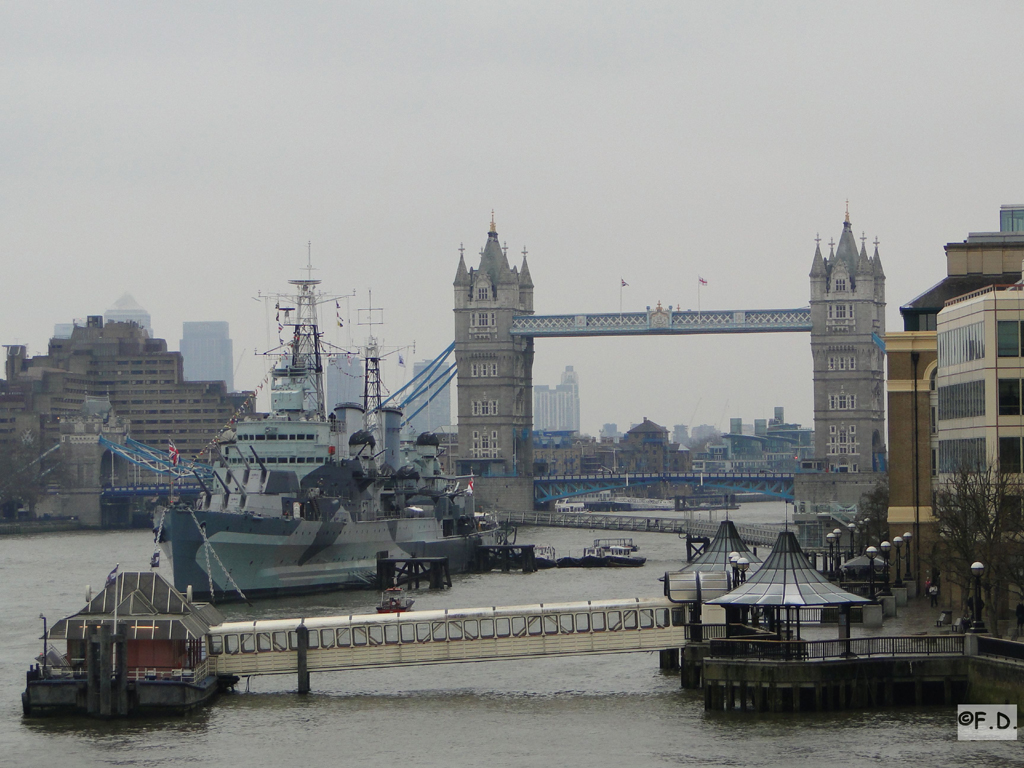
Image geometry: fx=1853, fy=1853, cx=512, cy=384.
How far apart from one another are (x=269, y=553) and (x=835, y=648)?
3555 cm

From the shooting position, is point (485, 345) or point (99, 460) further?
point (99, 460)

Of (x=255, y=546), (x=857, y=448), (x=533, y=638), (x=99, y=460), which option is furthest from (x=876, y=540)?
(x=99, y=460)

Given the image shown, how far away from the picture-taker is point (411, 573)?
73.6m

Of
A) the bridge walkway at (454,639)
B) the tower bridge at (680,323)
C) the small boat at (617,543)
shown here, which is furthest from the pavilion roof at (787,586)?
the tower bridge at (680,323)

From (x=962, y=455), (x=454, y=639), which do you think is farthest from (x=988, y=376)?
(x=454, y=639)

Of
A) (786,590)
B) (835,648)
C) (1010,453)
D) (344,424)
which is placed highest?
(344,424)

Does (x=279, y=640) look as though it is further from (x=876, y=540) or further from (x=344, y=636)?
(x=876, y=540)

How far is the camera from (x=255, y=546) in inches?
2596

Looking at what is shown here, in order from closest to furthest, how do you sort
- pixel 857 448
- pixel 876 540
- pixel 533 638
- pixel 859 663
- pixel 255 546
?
pixel 859 663, pixel 533 638, pixel 876 540, pixel 255 546, pixel 857 448

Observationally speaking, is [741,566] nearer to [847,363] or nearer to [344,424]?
[344,424]

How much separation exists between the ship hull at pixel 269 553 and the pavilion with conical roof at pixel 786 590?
99.2ft

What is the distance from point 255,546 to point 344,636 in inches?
1122

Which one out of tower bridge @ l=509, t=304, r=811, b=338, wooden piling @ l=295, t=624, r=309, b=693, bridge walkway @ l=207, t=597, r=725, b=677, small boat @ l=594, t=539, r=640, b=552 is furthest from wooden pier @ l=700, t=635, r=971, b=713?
tower bridge @ l=509, t=304, r=811, b=338

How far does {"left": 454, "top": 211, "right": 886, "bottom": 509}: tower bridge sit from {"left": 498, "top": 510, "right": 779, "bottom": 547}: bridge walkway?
7.25 m
